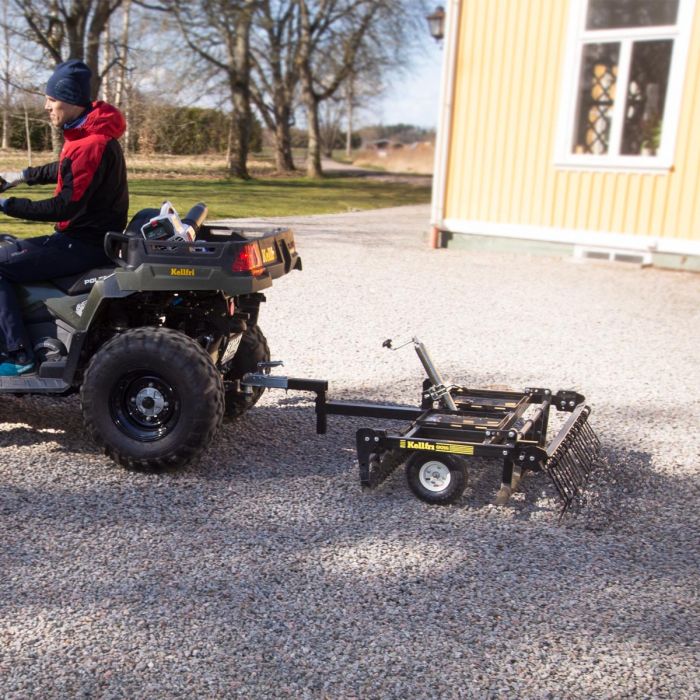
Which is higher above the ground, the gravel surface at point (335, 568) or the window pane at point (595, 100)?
the window pane at point (595, 100)

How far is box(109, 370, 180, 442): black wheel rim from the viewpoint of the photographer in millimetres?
4105

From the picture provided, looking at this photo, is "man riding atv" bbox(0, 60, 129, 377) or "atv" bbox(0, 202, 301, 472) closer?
"atv" bbox(0, 202, 301, 472)

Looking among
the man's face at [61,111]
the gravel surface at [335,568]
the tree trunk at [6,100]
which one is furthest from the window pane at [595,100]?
the tree trunk at [6,100]

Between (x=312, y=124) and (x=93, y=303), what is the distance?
98.1ft

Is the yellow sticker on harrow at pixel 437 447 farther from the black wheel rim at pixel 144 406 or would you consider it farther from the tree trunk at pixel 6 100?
the tree trunk at pixel 6 100

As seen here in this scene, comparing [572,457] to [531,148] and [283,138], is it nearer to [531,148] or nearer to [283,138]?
[531,148]

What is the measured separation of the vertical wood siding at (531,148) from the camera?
434 inches

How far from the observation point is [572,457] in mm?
4254

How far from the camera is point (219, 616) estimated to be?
2.90 meters

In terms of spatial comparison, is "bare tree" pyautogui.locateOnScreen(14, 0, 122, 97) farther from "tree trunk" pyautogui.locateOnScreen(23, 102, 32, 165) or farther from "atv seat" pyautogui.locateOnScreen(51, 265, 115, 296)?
"atv seat" pyautogui.locateOnScreen(51, 265, 115, 296)

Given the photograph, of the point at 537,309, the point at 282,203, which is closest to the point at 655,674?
the point at 537,309

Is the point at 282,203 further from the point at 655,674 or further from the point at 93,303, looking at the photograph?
the point at 655,674

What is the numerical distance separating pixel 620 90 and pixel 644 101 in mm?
422

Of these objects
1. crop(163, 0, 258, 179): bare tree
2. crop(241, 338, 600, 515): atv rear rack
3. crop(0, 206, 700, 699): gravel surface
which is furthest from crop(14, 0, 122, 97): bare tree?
crop(241, 338, 600, 515): atv rear rack
